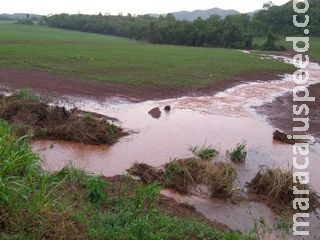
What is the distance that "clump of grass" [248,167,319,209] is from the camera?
877cm

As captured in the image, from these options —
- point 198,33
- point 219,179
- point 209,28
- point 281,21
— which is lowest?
point 219,179

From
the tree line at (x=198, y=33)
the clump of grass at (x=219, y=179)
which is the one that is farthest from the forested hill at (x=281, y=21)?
the clump of grass at (x=219, y=179)

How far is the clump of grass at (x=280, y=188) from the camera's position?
877 cm

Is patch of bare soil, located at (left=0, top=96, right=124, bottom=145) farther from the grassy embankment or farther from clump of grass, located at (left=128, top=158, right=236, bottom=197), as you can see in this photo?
the grassy embankment

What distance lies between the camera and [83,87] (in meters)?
20.3

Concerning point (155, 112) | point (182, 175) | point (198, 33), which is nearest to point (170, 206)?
point (182, 175)

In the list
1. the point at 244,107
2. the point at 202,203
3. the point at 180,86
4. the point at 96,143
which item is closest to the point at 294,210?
the point at 202,203

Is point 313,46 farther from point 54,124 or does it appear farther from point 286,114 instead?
point 54,124

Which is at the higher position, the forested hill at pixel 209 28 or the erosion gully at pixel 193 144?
the forested hill at pixel 209 28

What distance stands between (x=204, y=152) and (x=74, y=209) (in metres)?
5.56

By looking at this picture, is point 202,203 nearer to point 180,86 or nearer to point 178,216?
point 178,216

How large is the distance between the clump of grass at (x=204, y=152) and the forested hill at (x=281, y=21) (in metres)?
63.4

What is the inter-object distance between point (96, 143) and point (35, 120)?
201 cm

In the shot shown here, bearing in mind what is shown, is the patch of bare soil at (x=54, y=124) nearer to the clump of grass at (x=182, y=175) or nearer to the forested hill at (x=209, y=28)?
the clump of grass at (x=182, y=175)
